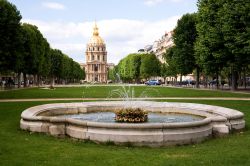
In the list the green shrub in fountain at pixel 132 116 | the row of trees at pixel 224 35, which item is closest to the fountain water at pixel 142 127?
the green shrub in fountain at pixel 132 116

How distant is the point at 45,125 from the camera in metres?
18.2

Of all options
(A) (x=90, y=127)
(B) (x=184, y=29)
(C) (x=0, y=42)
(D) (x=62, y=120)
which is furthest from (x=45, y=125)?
(B) (x=184, y=29)

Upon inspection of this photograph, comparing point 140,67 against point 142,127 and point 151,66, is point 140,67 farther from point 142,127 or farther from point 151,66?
point 142,127

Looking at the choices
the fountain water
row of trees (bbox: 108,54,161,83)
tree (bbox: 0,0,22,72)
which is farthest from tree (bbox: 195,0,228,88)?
row of trees (bbox: 108,54,161,83)

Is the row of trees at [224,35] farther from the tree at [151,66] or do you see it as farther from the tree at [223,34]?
the tree at [151,66]

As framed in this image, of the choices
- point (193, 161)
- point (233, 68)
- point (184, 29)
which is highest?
point (184, 29)

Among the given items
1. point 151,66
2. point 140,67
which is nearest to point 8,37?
point 151,66

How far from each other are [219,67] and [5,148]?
1874 inches

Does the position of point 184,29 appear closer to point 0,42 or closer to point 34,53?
point 34,53

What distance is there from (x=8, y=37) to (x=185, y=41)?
32948 millimetres

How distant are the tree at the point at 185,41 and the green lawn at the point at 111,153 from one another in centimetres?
5944

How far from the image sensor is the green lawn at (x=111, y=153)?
43.0 ft

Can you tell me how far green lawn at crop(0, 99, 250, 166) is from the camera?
13.1 metres

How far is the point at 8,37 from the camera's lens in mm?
55094
